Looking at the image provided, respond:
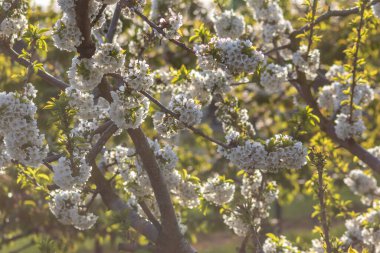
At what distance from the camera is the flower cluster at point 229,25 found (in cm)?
529

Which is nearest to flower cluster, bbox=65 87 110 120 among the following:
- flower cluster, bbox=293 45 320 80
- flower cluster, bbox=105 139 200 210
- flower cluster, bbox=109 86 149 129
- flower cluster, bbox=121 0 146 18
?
flower cluster, bbox=109 86 149 129

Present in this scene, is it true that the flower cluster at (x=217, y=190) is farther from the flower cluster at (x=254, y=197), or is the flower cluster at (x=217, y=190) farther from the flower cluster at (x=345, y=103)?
the flower cluster at (x=345, y=103)

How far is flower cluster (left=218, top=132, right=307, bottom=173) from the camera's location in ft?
12.3

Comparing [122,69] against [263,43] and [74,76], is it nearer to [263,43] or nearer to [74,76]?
[74,76]

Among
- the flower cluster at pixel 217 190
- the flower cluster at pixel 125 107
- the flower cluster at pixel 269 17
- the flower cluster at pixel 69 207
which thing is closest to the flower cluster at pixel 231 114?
the flower cluster at pixel 217 190

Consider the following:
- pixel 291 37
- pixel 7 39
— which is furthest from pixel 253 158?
pixel 291 37

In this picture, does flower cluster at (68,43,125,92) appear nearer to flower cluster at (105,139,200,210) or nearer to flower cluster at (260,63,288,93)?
flower cluster at (105,139,200,210)

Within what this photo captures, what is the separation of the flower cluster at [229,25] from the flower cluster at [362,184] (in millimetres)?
2770

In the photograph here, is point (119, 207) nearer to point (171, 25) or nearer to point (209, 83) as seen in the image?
point (209, 83)

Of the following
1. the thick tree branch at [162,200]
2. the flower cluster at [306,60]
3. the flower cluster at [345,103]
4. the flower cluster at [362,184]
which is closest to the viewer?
the thick tree branch at [162,200]

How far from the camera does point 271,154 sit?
373cm

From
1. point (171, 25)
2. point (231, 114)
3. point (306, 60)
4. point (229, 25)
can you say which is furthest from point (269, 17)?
point (171, 25)

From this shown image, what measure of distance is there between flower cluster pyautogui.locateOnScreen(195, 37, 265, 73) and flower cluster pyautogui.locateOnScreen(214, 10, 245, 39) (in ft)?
5.04

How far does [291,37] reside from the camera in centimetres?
589
